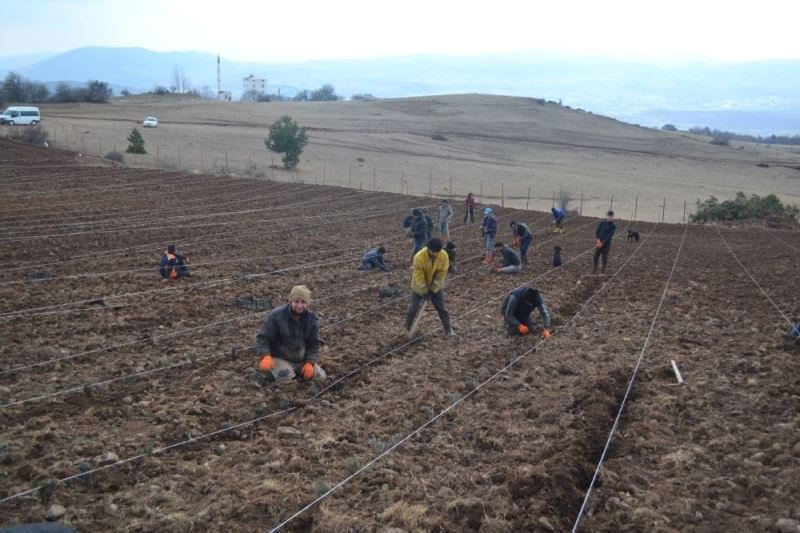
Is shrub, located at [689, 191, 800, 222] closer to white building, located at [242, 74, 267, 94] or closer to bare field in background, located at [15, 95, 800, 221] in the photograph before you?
bare field in background, located at [15, 95, 800, 221]

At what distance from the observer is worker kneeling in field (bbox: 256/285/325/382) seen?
23.3ft

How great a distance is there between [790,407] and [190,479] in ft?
18.5

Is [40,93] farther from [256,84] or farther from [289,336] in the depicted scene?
[256,84]

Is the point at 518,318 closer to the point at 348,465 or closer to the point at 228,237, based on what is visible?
the point at 348,465

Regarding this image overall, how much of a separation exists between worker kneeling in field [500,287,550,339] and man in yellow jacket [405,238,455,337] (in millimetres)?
962

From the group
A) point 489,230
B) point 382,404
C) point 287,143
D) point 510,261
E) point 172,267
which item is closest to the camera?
point 382,404

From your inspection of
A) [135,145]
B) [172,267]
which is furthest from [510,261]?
[135,145]

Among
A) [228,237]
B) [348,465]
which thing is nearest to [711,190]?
[228,237]

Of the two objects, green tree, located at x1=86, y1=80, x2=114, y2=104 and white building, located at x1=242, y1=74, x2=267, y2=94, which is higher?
white building, located at x1=242, y1=74, x2=267, y2=94

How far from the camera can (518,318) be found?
9.80 meters

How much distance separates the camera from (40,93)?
7406 centimetres

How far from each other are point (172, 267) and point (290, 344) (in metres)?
5.58

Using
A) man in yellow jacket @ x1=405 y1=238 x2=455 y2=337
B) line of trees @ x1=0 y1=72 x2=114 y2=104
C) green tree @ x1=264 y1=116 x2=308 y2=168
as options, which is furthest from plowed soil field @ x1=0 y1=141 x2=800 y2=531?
line of trees @ x1=0 y1=72 x2=114 y2=104

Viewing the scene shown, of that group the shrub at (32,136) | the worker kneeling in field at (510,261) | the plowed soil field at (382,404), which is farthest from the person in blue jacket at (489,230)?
the shrub at (32,136)
